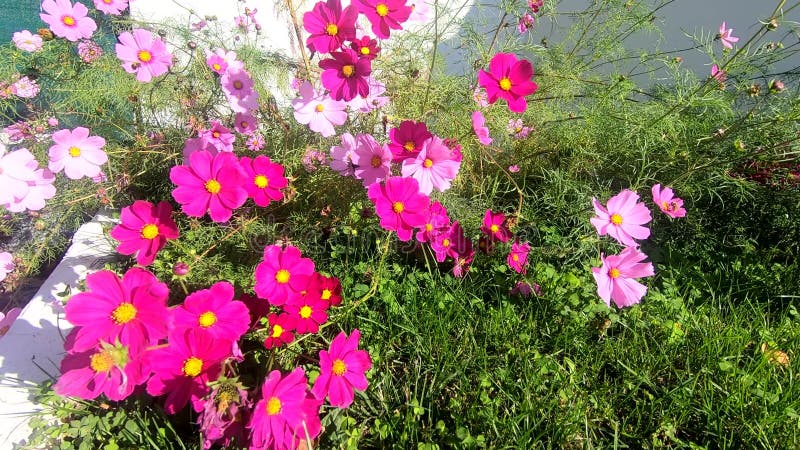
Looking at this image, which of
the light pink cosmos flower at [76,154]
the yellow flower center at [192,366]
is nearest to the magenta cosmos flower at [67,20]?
the light pink cosmos flower at [76,154]

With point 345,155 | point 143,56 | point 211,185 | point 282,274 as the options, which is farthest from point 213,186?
point 143,56

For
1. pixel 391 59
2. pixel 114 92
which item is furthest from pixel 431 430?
pixel 114 92

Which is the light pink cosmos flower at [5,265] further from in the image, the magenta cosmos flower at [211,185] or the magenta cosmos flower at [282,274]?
the magenta cosmos flower at [282,274]

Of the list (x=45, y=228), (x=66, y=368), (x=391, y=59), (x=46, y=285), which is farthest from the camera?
(x=391, y=59)

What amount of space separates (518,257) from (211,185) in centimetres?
85

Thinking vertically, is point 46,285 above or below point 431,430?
above

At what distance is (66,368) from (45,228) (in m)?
0.97

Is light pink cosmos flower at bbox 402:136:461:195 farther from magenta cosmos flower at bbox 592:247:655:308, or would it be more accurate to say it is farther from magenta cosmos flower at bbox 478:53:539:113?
magenta cosmos flower at bbox 592:247:655:308

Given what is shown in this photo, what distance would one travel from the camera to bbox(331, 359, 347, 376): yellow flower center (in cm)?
95

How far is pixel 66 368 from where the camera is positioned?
821mm

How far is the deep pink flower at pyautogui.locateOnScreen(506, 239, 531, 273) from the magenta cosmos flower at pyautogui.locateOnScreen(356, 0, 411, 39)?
2.30 feet

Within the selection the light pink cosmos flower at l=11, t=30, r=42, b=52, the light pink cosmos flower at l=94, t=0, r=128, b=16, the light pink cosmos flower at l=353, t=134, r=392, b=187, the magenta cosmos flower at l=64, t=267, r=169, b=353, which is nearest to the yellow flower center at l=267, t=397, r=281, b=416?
the magenta cosmos flower at l=64, t=267, r=169, b=353

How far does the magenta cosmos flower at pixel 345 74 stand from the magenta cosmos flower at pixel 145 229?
429mm

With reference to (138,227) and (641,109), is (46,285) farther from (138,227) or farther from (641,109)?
(641,109)
